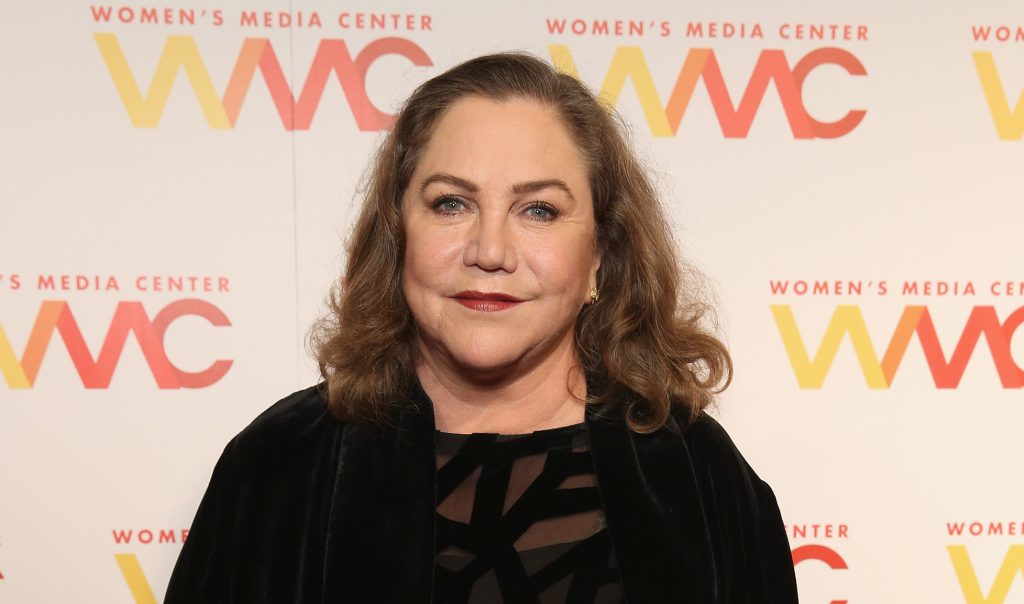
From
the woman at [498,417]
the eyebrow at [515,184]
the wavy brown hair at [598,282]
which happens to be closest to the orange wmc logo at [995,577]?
the woman at [498,417]

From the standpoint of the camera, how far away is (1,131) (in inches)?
72.9

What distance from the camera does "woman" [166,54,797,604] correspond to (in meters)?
1.20

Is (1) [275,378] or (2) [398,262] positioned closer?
(2) [398,262]

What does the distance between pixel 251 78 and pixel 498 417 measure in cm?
103

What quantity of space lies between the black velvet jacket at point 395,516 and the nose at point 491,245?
26 cm

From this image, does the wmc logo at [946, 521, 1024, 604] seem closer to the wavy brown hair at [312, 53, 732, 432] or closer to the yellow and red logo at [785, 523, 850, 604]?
the yellow and red logo at [785, 523, 850, 604]

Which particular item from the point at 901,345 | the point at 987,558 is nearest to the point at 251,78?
the point at 901,345

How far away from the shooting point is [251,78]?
1874 millimetres

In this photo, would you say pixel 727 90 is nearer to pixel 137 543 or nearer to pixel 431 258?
pixel 431 258

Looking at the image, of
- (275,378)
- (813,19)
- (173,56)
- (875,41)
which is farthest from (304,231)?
(875,41)

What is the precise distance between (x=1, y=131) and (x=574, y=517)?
4.94 ft

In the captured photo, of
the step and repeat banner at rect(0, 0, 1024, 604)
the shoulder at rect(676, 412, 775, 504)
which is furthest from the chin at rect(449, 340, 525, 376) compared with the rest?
the step and repeat banner at rect(0, 0, 1024, 604)

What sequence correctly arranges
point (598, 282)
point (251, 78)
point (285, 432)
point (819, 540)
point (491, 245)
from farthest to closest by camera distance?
point (819, 540) → point (251, 78) → point (598, 282) → point (285, 432) → point (491, 245)

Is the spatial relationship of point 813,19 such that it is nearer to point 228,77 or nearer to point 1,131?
point 228,77
